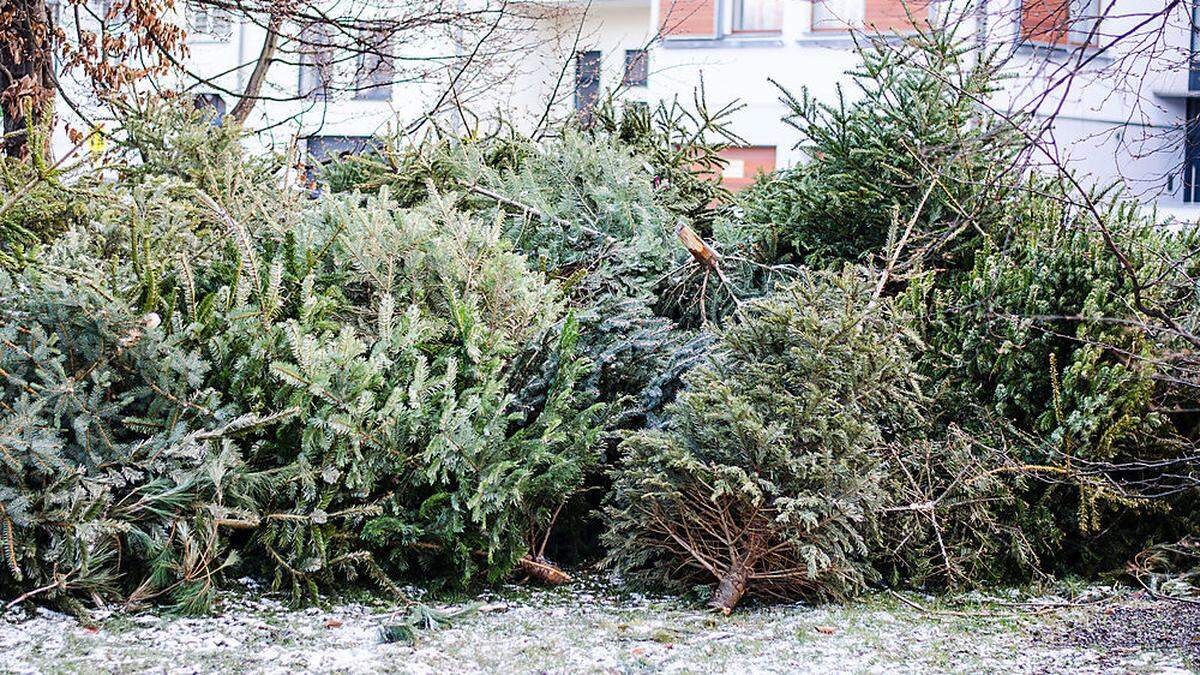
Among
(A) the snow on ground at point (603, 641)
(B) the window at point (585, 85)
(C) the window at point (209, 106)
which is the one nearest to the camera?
(A) the snow on ground at point (603, 641)

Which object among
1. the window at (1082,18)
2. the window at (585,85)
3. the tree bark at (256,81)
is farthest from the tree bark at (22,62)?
the window at (1082,18)

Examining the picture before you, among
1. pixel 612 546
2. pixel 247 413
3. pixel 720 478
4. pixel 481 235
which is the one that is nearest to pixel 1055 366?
pixel 720 478

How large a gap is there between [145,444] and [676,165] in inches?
154

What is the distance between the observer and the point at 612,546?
4.09 m

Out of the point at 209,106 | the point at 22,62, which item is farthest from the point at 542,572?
the point at 22,62

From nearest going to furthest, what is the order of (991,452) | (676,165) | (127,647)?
(127,647) < (991,452) < (676,165)

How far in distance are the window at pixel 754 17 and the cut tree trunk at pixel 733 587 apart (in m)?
15.2

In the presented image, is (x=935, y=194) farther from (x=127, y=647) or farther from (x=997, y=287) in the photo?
(x=127, y=647)

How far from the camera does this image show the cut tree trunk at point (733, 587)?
3707mm

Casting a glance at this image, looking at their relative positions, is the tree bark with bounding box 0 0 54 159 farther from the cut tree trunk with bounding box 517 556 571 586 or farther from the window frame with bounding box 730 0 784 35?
the window frame with bounding box 730 0 784 35

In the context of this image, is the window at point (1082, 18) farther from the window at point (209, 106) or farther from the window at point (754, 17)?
the window at point (754, 17)

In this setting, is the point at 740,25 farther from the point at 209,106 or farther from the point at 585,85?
the point at 209,106

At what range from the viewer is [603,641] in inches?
133

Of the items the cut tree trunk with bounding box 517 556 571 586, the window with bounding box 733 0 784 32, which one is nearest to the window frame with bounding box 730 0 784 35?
the window with bounding box 733 0 784 32
